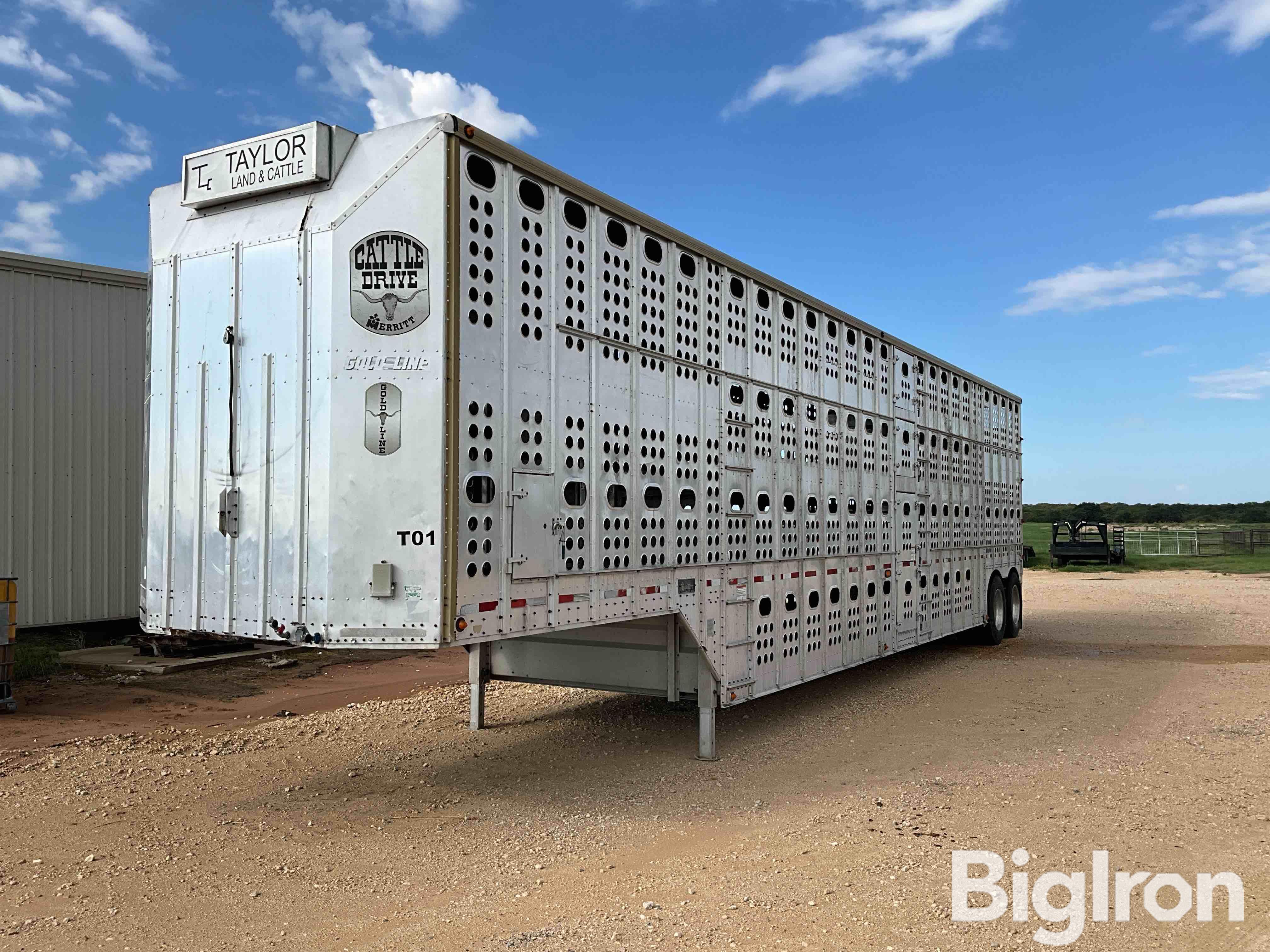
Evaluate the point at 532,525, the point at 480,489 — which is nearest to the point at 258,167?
the point at 480,489

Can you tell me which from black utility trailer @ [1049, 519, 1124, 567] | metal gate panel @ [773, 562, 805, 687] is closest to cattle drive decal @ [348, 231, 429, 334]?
metal gate panel @ [773, 562, 805, 687]

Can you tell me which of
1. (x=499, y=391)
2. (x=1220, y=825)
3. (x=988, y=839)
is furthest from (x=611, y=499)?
(x=1220, y=825)

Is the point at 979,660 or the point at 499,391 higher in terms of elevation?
the point at 499,391

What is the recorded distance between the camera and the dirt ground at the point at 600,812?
4570 millimetres

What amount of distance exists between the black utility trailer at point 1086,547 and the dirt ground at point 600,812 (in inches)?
997

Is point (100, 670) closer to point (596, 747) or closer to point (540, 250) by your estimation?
point (596, 747)

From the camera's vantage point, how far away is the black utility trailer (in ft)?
115

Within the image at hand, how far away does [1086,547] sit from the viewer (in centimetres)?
3531

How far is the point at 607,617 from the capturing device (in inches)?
267

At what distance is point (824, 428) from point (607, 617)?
397cm

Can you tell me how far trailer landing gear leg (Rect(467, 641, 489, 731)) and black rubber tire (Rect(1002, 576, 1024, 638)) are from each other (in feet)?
32.6
